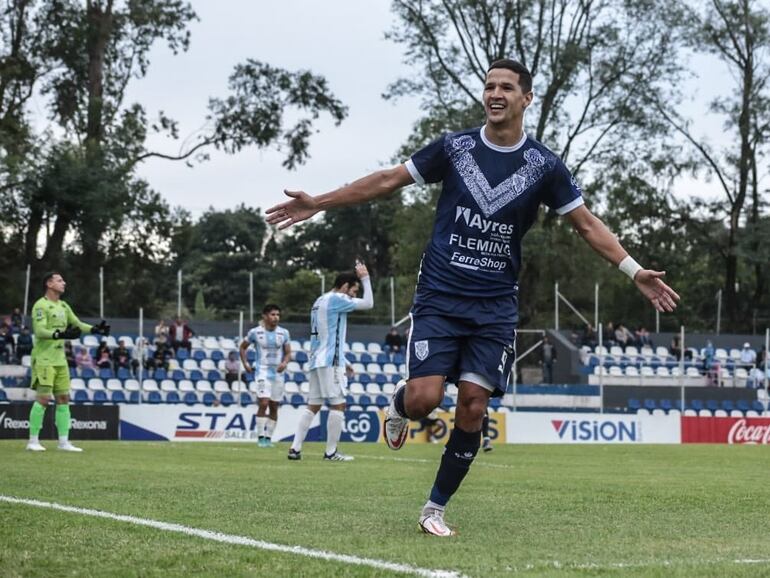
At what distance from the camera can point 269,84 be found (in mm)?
47281

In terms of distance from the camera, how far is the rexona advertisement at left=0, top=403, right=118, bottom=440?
2417 cm

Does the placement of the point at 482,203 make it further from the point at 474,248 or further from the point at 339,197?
the point at 339,197

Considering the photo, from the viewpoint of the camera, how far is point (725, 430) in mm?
32281

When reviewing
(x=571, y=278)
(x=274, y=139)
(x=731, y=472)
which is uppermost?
(x=274, y=139)

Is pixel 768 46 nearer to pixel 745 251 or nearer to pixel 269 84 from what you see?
pixel 745 251

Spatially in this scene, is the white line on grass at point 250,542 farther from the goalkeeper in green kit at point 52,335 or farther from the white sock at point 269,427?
the white sock at point 269,427

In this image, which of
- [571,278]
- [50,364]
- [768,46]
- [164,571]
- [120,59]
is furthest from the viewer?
[571,278]

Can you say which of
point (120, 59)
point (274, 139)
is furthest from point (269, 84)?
point (120, 59)

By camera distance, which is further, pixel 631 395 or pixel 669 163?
pixel 669 163

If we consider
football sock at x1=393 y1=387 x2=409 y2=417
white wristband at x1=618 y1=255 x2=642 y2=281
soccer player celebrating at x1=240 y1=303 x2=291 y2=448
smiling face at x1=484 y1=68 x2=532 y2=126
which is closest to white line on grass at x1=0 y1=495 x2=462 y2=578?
football sock at x1=393 y1=387 x2=409 y2=417

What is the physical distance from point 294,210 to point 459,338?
3.74 feet

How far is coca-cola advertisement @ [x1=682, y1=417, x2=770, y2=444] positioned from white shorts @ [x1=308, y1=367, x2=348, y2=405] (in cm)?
1686

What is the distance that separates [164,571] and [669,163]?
157 feet

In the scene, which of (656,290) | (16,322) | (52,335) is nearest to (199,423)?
(16,322)
